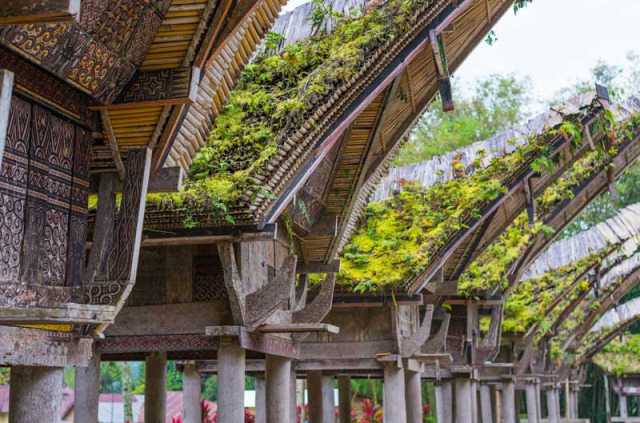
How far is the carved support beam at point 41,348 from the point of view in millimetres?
5871

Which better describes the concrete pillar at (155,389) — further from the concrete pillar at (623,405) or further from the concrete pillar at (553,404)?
the concrete pillar at (623,405)

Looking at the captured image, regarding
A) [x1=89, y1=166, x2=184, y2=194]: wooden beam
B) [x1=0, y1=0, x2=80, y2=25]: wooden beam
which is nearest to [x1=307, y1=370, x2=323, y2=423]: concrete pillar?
[x1=89, y1=166, x2=184, y2=194]: wooden beam

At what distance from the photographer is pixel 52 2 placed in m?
4.39

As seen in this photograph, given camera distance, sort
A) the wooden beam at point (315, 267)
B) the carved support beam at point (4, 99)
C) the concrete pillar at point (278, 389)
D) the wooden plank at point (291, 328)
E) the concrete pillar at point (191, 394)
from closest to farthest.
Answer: the carved support beam at point (4, 99) < the wooden plank at point (291, 328) < the concrete pillar at point (278, 389) < the wooden beam at point (315, 267) < the concrete pillar at point (191, 394)

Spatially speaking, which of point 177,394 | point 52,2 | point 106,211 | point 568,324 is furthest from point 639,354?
point 52,2

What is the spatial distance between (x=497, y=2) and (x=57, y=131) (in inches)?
303

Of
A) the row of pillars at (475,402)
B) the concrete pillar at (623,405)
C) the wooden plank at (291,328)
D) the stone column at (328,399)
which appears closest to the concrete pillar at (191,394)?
the stone column at (328,399)

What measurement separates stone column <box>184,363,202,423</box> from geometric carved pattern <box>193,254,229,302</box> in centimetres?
612

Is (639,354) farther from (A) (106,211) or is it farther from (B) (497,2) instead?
(A) (106,211)

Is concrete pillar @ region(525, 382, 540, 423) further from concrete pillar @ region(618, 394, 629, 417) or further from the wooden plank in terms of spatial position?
the wooden plank

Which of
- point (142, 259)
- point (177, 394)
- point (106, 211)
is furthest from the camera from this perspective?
point (177, 394)

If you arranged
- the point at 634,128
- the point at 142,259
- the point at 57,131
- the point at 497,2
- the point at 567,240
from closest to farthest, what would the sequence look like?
the point at 57,131 → the point at 142,259 → the point at 497,2 → the point at 634,128 → the point at 567,240

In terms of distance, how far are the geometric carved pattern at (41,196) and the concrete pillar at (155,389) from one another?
7.40 m

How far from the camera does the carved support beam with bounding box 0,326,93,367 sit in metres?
5.87
